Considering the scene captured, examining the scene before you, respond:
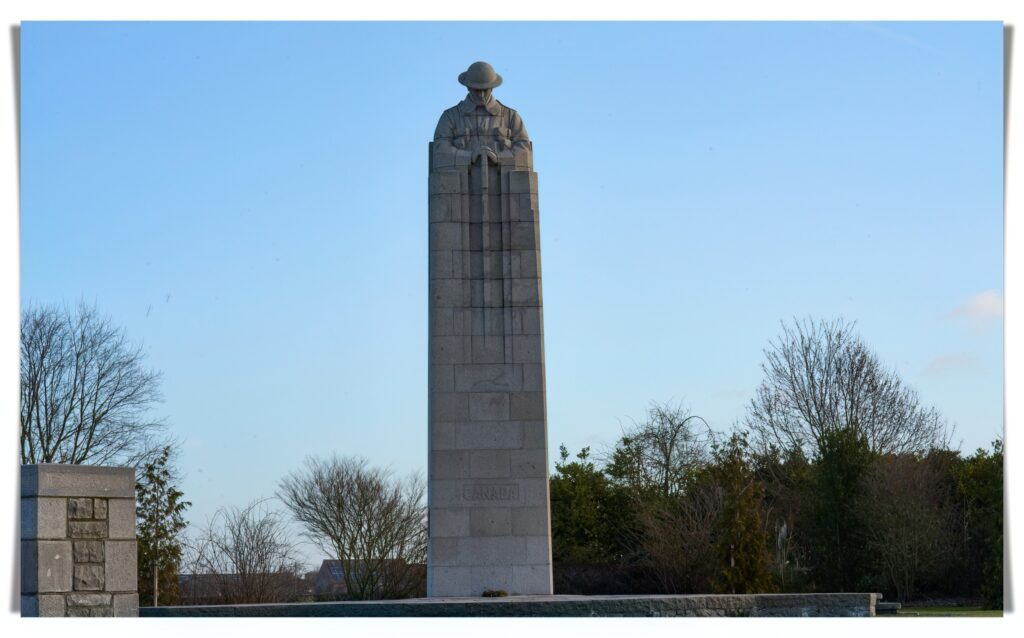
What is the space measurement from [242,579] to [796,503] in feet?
45.6

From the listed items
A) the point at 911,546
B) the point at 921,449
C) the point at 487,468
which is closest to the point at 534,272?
the point at 487,468

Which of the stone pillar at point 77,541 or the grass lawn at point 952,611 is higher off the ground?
the stone pillar at point 77,541

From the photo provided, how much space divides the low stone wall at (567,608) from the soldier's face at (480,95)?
8.32 metres

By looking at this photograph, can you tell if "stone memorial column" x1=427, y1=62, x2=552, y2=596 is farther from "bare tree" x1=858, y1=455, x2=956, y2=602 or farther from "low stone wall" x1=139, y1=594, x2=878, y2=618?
"bare tree" x1=858, y1=455, x2=956, y2=602

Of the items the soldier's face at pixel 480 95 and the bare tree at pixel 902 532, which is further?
the bare tree at pixel 902 532

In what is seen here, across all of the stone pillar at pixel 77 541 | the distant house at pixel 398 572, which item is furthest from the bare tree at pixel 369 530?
the stone pillar at pixel 77 541

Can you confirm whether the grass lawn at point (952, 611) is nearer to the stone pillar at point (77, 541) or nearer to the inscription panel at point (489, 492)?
the inscription panel at point (489, 492)

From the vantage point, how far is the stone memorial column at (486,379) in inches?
760

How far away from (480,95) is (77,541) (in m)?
10.8

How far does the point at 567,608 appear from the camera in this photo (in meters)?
14.9

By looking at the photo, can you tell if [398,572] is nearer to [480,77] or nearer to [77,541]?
[480,77]

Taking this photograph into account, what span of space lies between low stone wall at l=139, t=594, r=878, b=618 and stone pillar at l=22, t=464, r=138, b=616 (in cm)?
336

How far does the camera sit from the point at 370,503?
3256 centimetres

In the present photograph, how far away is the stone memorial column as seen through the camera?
760 inches
